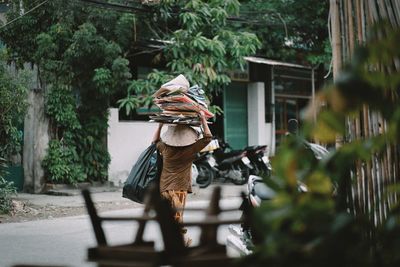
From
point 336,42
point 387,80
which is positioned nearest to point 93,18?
point 336,42

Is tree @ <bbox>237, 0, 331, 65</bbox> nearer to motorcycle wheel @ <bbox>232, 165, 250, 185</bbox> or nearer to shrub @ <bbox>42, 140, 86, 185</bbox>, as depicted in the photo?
motorcycle wheel @ <bbox>232, 165, 250, 185</bbox>

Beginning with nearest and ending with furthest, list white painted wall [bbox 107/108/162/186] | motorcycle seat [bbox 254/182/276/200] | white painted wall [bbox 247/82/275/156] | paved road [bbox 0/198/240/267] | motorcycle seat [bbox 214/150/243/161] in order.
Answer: motorcycle seat [bbox 254/182/276/200], paved road [bbox 0/198/240/267], white painted wall [bbox 107/108/162/186], motorcycle seat [bbox 214/150/243/161], white painted wall [bbox 247/82/275/156]

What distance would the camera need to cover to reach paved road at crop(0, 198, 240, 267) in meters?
6.85

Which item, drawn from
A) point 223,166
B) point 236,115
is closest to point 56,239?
point 223,166

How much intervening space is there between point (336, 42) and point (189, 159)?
2.94 m

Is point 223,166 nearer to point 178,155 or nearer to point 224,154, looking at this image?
point 224,154

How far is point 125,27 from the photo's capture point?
13.9 m

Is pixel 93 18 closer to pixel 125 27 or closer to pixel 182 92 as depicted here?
pixel 125 27

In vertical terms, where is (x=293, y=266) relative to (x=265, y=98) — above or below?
below

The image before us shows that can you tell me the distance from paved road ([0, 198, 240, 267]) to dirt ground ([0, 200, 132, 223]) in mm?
420

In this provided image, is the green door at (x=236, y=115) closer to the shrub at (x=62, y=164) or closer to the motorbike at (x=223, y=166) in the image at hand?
the motorbike at (x=223, y=166)

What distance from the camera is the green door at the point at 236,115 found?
18.7 meters

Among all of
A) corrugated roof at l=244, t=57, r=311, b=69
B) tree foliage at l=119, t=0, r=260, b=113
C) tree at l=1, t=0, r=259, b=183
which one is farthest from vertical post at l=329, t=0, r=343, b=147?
corrugated roof at l=244, t=57, r=311, b=69

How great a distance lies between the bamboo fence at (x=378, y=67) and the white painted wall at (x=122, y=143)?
10833 millimetres
